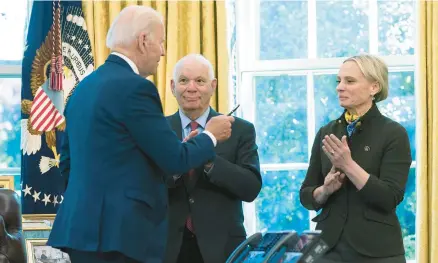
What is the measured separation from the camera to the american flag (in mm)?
4582

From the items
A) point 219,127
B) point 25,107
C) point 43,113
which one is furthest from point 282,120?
point 219,127

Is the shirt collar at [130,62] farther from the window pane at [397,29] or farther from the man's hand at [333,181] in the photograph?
the window pane at [397,29]

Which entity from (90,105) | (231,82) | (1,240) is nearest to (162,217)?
(90,105)

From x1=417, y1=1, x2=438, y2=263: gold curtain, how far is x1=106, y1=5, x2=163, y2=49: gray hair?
8.25ft

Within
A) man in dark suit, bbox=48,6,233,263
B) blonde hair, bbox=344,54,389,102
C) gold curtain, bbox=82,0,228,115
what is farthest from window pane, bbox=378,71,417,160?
man in dark suit, bbox=48,6,233,263

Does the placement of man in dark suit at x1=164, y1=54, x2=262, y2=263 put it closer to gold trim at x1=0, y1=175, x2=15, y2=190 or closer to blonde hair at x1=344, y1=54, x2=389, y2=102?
blonde hair at x1=344, y1=54, x2=389, y2=102

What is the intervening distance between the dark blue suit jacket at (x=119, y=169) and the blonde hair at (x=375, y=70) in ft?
3.06

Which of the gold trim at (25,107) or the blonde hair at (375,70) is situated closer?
the blonde hair at (375,70)

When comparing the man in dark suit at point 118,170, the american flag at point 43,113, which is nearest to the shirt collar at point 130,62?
the man in dark suit at point 118,170

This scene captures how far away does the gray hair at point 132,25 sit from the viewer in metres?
2.35

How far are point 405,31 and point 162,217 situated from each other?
3.08 meters

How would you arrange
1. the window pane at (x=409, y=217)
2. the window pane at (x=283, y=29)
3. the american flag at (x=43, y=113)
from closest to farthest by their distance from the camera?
the american flag at (x=43, y=113) < the window pane at (x=409, y=217) < the window pane at (x=283, y=29)

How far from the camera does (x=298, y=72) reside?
494cm

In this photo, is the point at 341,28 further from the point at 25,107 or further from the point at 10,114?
the point at 10,114
